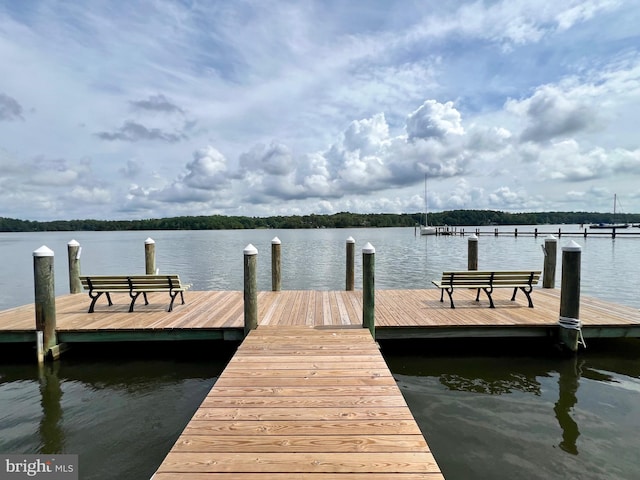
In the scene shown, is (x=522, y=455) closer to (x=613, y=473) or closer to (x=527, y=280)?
(x=613, y=473)

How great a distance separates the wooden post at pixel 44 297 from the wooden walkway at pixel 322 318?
19 centimetres

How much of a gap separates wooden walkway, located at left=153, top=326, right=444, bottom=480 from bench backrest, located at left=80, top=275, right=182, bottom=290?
3.50m

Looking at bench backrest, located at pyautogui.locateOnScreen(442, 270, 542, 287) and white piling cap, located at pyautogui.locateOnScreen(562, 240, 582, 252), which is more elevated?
white piling cap, located at pyautogui.locateOnScreen(562, 240, 582, 252)

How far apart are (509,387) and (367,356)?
2439 millimetres

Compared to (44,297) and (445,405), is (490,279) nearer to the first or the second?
(445,405)

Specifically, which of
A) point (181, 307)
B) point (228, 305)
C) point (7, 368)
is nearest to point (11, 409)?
point (7, 368)

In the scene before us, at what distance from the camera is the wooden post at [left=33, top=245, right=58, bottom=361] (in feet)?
20.7

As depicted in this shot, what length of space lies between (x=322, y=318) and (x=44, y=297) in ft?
15.6

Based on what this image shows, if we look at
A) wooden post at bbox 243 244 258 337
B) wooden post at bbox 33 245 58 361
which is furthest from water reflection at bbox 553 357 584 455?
wooden post at bbox 33 245 58 361

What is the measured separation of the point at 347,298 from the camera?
29.0 ft

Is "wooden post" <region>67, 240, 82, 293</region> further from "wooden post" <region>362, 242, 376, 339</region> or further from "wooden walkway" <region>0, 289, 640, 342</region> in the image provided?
"wooden post" <region>362, 242, 376, 339</region>

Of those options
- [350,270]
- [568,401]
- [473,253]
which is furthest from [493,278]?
[350,270]

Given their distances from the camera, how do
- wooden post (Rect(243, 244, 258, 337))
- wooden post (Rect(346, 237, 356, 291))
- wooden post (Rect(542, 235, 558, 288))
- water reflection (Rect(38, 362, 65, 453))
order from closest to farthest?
water reflection (Rect(38, 362, 65, 453)), wooden post (Rect(243, 244, 258, 337)), wooden post (Rect(542, 235, 558, 288)), wooden post (Rect(346, 237, 356, 291))

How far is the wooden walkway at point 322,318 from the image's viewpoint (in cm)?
653
